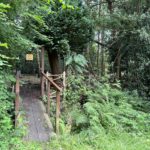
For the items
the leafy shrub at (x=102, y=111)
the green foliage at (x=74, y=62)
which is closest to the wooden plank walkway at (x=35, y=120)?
the leafy shrub at (x=102, y=111)

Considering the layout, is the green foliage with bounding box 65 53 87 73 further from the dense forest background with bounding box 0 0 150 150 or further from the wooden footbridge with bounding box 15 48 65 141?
the wooden footbridge with bounding box 15 48 65 141

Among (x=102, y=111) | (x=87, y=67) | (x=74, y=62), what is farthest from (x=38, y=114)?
(x=87, y=67)

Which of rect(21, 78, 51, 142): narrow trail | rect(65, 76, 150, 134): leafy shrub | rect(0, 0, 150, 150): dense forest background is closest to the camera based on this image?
rect(0, 0, 150, 150): dense forest background

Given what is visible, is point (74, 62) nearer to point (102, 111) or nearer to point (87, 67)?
point (87, 67)

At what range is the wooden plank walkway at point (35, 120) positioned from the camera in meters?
5.19

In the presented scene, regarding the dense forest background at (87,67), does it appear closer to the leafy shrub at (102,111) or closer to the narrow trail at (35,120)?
the leafy shrub at (102,111)

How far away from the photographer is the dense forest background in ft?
16.0

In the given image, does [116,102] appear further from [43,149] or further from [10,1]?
[10,1]

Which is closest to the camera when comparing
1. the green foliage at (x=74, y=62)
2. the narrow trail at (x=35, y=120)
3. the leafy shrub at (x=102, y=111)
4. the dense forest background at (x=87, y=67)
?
the dense forest background at (x=87, y=67)

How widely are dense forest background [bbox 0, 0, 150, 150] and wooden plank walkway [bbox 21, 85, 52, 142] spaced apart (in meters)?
0.31

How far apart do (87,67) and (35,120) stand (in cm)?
716

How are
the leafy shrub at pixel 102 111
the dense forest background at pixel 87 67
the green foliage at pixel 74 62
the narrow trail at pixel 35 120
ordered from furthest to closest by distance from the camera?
the green foliage at pixel 74 62
the leafy shrub at pixel 102 111
the narrow trail at pixel 35 120
the dense forest background at pixel 87 67

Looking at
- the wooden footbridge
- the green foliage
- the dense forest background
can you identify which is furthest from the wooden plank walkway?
the green foliage

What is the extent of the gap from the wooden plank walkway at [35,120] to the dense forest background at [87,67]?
31 cm
